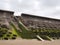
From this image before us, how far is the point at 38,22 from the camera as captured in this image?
21.1 m

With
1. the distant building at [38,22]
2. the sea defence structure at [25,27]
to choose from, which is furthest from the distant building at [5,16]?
the distant building at [38,22]

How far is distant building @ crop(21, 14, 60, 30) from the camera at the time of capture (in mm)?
19709

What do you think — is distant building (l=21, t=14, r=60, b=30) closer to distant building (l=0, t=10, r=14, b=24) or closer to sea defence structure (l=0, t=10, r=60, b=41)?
sea defence structure (l=0, t=10, r=60, b=41)

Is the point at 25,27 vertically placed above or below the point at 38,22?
above

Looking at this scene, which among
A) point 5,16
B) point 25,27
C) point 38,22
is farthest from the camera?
point 38,22

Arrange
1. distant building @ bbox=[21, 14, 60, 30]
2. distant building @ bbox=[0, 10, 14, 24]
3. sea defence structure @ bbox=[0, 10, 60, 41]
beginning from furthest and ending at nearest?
1. distant building @ bbox=[21, 14, 60, 30]
2. distant building @ bbox=[0, 10, 14, 24]
3. sea defence structure @ bbox=[0, 10, 60, 41]

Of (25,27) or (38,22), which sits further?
(38,22)

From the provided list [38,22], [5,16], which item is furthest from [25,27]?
[38,22]

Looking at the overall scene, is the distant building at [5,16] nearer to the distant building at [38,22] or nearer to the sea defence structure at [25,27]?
the sea defence structure at [25,27]

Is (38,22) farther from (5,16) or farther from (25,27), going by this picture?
(5,16)

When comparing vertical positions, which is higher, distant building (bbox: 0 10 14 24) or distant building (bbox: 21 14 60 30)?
distant building (bbox: 0 10 14 24)

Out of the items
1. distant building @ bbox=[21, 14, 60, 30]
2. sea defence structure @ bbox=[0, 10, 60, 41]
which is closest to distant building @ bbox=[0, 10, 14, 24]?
sea defence structure @ bbox=[0, 10, 60, 41]

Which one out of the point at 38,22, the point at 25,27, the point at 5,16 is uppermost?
the point at 5,16

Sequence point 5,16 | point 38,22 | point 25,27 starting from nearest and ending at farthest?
point 25,27 < point 5,16 < point 38,22
